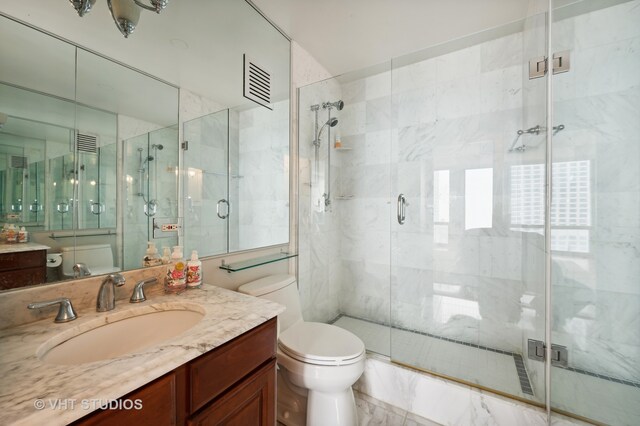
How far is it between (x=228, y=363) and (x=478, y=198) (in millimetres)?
2086

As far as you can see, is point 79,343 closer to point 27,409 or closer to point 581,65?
point 27,409

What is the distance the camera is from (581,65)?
1.43 meters

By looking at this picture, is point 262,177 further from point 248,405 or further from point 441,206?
point 441,206

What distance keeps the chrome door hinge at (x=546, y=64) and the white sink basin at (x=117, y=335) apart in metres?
2.19

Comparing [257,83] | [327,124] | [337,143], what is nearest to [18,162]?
[257,83]

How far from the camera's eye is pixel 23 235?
806mm

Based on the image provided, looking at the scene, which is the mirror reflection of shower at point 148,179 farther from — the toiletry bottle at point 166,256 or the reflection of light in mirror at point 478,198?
the reflection of light in mirror at point 478,198

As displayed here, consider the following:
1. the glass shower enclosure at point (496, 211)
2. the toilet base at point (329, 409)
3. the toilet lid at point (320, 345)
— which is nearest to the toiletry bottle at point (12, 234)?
the toilet lid at point (320, 345)

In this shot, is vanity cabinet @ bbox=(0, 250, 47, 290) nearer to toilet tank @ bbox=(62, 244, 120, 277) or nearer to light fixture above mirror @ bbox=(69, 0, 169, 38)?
toilet tank @ bbox=(62, 244, 120, 277)

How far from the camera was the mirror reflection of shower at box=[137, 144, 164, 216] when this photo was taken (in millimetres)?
1094

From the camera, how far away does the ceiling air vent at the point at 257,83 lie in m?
1.63

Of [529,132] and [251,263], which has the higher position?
[529,132]

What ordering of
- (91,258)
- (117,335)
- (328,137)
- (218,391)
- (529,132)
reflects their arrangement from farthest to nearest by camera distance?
(328,137)
(529,132)
(91,258)
(117,335)
(218,391)

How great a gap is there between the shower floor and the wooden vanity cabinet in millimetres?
1146
